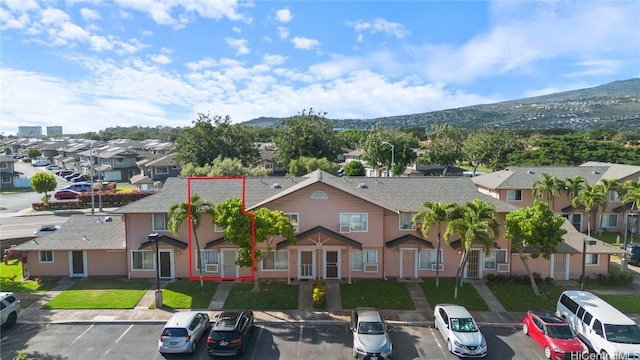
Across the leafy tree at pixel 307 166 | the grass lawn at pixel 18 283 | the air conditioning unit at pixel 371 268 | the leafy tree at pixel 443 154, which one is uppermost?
the leafy tree at pixel 443 154

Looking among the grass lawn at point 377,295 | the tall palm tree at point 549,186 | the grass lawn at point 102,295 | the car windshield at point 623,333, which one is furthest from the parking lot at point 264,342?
the tall palm tree at point 549,186

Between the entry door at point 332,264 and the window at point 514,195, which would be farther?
the window at point 514,195

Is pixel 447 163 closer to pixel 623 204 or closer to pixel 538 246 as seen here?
pixel 623 204

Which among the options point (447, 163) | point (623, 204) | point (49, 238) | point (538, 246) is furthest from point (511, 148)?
point (49, 238)

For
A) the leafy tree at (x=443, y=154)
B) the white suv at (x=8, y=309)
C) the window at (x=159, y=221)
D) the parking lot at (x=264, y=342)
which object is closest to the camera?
the parking lot at (x=264, y=342)

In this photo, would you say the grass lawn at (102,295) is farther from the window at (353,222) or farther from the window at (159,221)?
the window at (353,222)

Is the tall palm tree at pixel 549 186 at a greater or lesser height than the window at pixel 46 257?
greater

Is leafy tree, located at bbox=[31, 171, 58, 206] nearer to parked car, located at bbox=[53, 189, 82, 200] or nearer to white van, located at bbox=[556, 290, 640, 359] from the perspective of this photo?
parked car, located at bbox=[53, 189, 82, 200]
